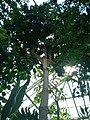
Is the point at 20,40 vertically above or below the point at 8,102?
above

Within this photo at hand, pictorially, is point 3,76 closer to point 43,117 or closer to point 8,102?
point 8,102

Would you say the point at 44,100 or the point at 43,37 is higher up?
the point at 43,37

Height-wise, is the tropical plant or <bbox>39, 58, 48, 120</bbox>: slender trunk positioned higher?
the tropical plant

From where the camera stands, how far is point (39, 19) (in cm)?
675

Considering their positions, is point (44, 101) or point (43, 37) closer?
point (44, 101)

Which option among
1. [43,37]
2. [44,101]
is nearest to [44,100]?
[44,101]

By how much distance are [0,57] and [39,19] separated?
3691 mm

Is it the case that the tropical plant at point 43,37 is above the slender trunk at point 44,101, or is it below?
above

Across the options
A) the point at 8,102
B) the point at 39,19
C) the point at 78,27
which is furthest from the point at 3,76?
the point at 39,19

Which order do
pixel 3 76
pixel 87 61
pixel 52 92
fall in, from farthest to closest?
pixel 52 92, pixel 87 61, pixel 3 76

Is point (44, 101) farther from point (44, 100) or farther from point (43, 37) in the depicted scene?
point (43, 37)

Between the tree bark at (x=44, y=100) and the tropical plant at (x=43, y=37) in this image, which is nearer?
the tropical plant at (x=43, y=37)

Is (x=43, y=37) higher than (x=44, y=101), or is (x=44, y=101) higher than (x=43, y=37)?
(x=43, y=37)

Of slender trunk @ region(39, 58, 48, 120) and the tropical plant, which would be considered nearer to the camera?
the tropical plant
